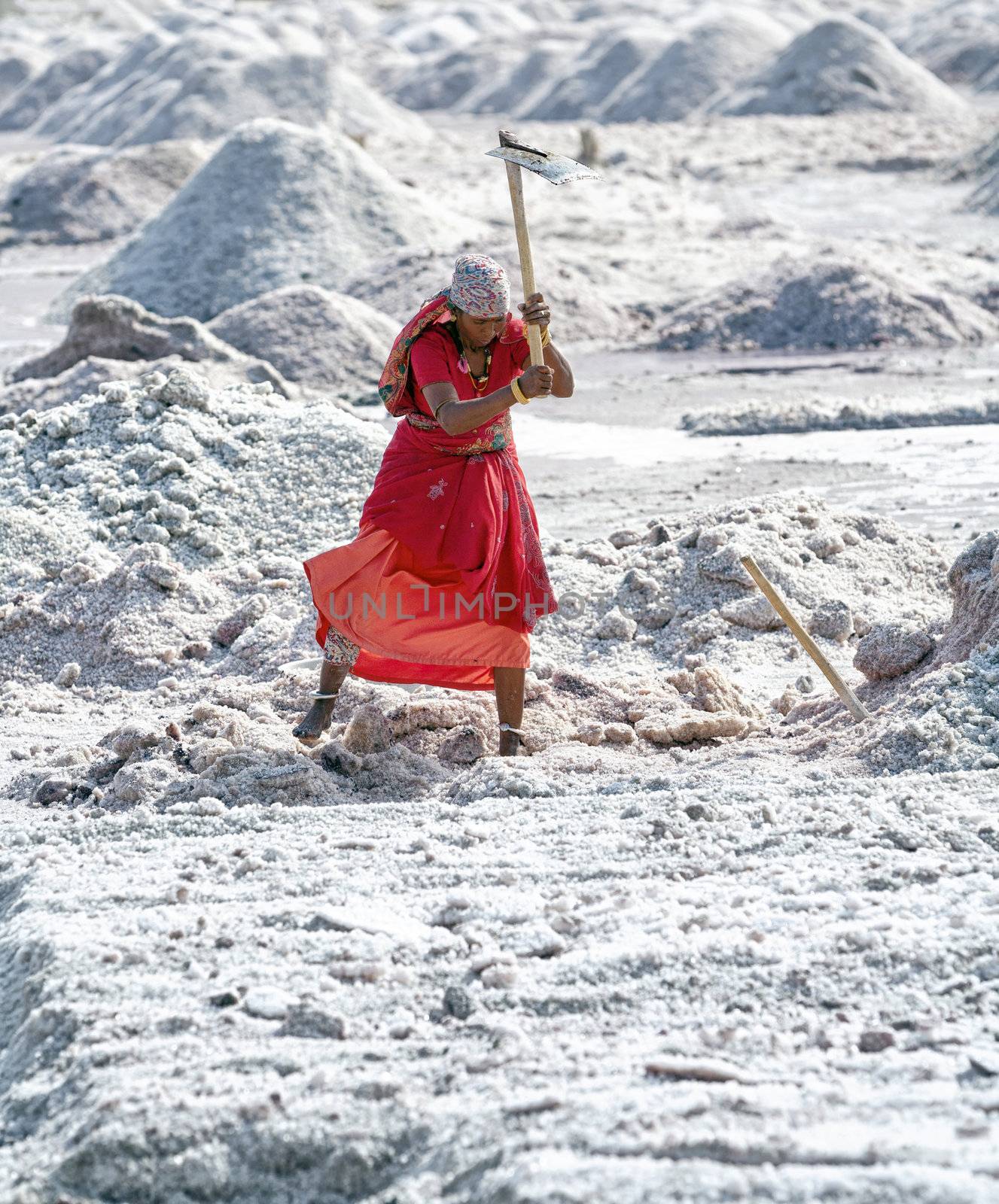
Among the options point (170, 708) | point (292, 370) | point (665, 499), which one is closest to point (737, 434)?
point (665, 499)

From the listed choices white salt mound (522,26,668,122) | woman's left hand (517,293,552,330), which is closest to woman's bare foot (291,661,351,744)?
woman's left hand (517,293,552,330)

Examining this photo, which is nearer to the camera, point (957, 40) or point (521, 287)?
point (521, 287)

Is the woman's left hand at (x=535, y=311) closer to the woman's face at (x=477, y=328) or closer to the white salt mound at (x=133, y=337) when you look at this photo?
the woman's face at (x=477, y=328)

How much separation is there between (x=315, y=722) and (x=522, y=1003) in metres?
1.67

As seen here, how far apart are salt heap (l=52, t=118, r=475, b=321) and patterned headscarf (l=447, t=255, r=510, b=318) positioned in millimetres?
8975

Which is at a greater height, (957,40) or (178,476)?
(957,40)

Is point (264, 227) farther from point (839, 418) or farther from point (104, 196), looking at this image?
point (839, 418)

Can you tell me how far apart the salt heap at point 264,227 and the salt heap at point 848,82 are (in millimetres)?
12278

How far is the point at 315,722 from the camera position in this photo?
4.05 metres

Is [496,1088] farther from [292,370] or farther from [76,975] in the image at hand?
[292,370]

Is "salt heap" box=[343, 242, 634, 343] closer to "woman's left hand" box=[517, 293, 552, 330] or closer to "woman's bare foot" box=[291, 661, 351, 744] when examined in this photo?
"woman's bare foot" box=[291, 661, 351, 744]

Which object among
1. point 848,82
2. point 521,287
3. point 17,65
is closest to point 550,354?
point 521,287


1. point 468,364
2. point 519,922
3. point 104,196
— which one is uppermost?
point 468,364

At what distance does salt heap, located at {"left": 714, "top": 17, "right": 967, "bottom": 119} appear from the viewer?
78.1 ft
